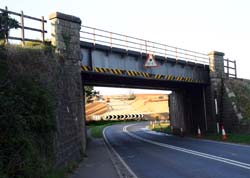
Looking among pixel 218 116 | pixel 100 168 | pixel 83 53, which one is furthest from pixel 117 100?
pixel 100 168

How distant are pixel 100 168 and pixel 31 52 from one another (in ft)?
16.6

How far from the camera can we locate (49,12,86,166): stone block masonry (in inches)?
723

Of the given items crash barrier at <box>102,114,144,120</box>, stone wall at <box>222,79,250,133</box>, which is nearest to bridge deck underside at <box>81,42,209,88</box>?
stone wall at <box>222,79,250,133</box>

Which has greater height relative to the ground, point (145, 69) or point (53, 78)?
point (145, 69)

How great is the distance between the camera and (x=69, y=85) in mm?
21797

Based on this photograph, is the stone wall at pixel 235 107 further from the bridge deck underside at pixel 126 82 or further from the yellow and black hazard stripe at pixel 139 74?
the yellow and black hazard stripe at pixel 139 74

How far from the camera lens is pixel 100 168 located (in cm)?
1797

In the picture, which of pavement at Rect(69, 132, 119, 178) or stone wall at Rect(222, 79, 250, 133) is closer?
pavement at Rect(69, 132, 119, 178)

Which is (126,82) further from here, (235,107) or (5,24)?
(5,24)

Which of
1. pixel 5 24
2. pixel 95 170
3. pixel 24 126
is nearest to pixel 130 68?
pixel 95 170

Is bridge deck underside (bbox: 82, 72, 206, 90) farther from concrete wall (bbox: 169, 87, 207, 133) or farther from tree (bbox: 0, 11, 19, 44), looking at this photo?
tree (bbox: 0, 11, 19, 44)

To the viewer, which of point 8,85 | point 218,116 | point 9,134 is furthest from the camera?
point 218,116

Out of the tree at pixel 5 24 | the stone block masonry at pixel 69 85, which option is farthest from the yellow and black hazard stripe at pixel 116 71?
the tree at pixel 5 24

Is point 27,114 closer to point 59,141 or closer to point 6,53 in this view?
point 6,53
